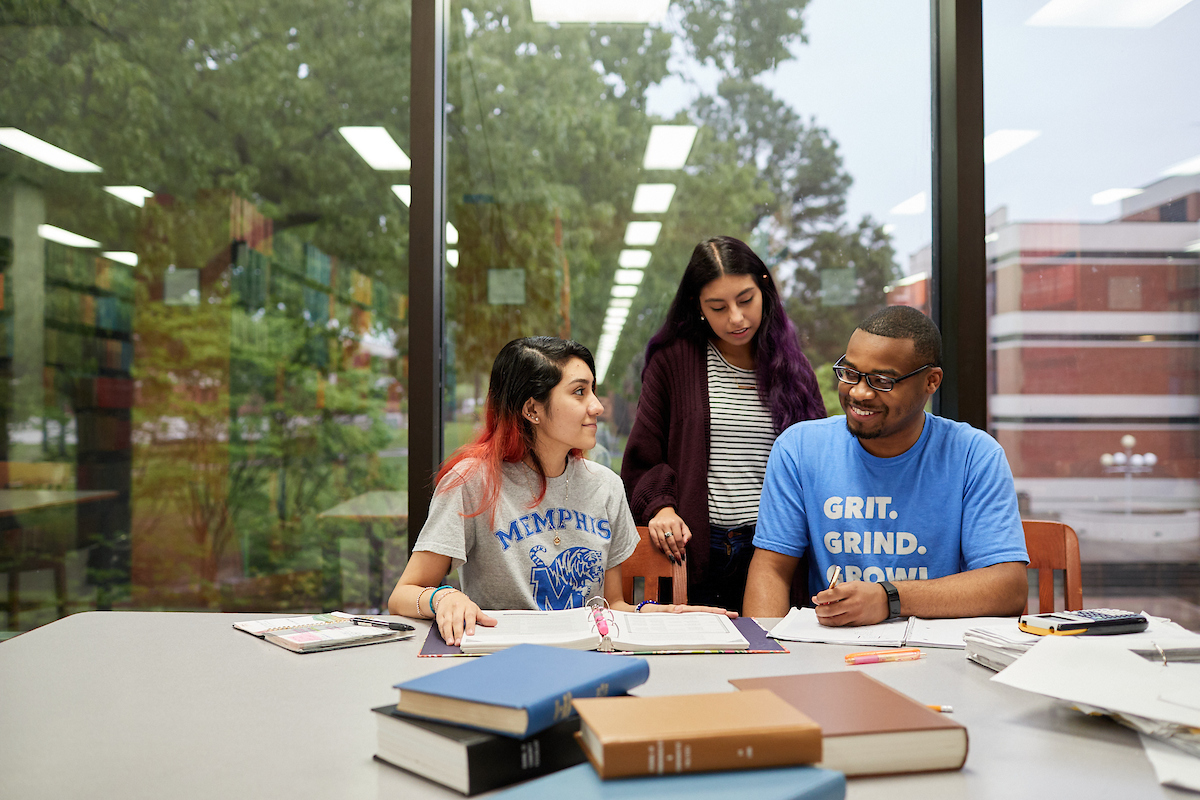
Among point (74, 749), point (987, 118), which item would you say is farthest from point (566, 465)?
point (987, 118)

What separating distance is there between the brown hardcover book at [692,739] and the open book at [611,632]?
497 millimetres

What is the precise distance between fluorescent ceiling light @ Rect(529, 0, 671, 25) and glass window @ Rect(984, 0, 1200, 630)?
4.97ft

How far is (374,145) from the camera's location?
11.5 ft

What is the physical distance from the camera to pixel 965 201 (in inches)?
97.0

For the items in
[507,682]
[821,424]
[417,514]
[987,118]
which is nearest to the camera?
[507,682]

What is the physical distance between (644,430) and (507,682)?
143 cm

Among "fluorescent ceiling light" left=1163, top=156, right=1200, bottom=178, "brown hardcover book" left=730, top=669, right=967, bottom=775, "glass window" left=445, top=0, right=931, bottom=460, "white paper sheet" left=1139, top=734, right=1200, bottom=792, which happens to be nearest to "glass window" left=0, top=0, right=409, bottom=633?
"glass window" left=445, top=0, right=931, bottom=460

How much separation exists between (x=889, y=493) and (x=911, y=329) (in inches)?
14.9

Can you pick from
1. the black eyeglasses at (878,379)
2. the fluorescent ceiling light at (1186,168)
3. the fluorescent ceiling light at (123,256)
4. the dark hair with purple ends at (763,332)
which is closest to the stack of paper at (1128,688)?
the black eyeglasses at (878,379)

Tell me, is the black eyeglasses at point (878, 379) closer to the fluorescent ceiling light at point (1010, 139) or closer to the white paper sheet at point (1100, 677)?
the white paper sheet at point (1100, 677)

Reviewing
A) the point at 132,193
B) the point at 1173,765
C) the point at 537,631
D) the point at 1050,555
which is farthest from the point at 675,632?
the point at 132,193

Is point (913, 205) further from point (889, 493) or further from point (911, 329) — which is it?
point (889, 493)

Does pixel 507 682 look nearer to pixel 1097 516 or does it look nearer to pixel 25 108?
pixel 1097 516

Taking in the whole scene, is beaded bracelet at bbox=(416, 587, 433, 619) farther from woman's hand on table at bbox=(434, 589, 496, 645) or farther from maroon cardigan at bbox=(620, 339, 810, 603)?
maroon cardigan at bbox=(620, 339, 810, 603)
